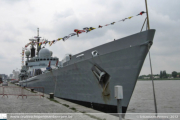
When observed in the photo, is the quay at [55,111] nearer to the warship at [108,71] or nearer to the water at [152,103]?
the warship at [108,71]

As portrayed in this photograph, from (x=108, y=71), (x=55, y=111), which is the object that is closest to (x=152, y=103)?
(x=108, y=71)

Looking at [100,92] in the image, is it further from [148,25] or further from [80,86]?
[148,25]

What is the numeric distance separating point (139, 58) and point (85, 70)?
3405mm

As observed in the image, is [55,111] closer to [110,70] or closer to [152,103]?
[110,70]

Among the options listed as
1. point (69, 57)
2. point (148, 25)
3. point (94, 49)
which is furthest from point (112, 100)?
point (69, 57)

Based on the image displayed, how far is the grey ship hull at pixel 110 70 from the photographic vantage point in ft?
21.5

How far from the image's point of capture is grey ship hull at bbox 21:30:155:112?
6568 millimetres

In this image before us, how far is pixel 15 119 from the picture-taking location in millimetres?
5016

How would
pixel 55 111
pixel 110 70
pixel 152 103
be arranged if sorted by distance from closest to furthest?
pixel 55 111, pixel 110 70, pixel 152 103

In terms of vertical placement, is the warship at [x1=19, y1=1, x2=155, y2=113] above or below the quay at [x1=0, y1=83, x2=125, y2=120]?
above

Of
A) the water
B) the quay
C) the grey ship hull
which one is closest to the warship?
the grey ship hull

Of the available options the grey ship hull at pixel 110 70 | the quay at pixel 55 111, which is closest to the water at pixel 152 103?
the grey ship hull at pixel 110 70

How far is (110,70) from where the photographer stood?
24.3ft

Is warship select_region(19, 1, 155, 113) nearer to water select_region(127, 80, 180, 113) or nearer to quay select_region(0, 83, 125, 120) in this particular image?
quay select_region(0, 83, 125, 120)
